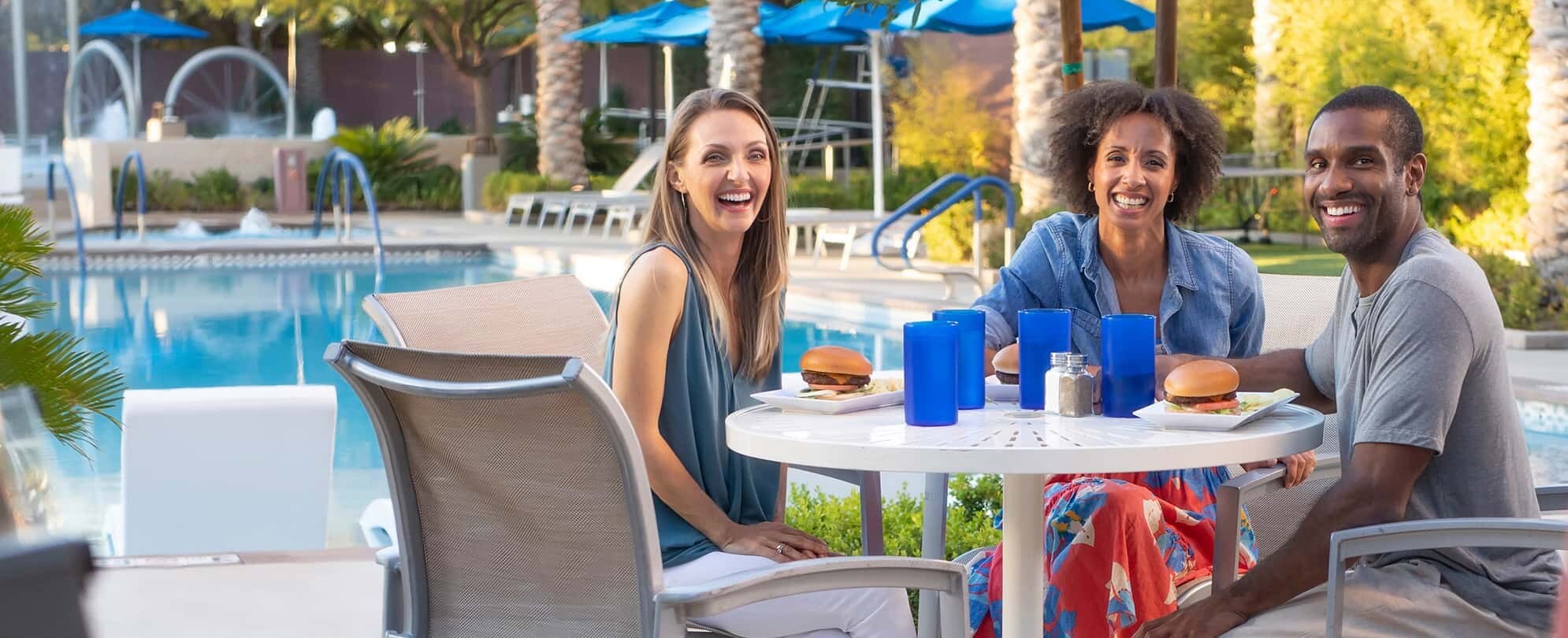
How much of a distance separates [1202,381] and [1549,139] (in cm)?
749

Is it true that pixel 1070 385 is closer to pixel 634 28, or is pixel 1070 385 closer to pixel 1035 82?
pixel 1035 82

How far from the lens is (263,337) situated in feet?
33.3

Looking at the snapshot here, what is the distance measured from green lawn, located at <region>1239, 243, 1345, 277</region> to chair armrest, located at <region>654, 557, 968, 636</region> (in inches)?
352

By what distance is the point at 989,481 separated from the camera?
4.33m

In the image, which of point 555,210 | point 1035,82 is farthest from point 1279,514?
point 555,210

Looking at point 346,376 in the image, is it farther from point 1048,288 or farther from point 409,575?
point 1048,288

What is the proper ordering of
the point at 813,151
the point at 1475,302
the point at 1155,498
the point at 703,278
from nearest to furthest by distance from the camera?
1. the point at 1475,302
2. the point at 703,278
3. the point at 1155,498
4. the point at 813,151

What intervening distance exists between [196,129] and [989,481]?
22399 mm

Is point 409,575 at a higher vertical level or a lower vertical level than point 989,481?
higher

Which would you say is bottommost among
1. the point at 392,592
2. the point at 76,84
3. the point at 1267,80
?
the point at 392,592

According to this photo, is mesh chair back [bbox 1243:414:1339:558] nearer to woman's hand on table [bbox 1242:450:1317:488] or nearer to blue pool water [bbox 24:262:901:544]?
woman's hand on table [bbox 1242:450:1317:488]

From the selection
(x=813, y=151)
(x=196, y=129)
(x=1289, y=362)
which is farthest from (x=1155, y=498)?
(x=196, y=129)

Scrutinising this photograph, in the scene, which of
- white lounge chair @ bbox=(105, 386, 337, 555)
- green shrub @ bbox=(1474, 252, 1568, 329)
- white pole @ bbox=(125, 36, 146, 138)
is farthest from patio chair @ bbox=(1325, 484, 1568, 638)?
white pole @ bbox=(125, 36, 146, 138)

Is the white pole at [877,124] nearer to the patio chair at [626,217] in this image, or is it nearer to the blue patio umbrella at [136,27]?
the patio chair at [626,217]
